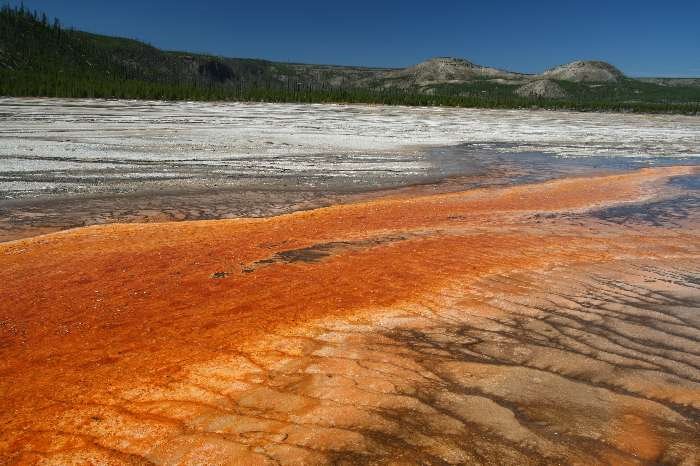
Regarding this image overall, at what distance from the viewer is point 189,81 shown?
107m

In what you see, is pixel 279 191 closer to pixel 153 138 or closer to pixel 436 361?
pixel 436 361

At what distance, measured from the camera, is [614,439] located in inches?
105

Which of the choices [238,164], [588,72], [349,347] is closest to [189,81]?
[588,72]

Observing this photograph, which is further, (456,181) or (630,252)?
(456,181)

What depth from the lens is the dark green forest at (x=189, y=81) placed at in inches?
1930

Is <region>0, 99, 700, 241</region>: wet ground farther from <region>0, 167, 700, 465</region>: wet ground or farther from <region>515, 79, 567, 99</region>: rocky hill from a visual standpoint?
<region>515, 79, 567, 99</region>: rocky hill

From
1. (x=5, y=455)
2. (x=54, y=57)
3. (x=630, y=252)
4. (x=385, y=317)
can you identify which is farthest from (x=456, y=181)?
(x=54, y=57)

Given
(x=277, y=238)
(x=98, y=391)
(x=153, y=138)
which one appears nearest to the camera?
(x=98, y=391)

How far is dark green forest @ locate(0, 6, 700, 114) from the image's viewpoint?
49031mm

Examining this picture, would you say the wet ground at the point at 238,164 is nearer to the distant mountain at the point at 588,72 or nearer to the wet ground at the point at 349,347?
the wet ground at the point at 349,347

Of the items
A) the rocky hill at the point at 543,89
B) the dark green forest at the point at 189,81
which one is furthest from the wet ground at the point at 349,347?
the rocky hill at the point at 543,89

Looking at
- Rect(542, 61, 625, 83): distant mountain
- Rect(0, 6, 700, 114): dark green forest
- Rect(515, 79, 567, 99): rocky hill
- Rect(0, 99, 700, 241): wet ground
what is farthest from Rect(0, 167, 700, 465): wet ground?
Rect(542, 61, 625, 83): distant mountain

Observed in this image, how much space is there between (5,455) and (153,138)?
14470 millimetres

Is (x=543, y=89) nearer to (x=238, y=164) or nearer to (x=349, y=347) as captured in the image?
(x=238, y=164)
